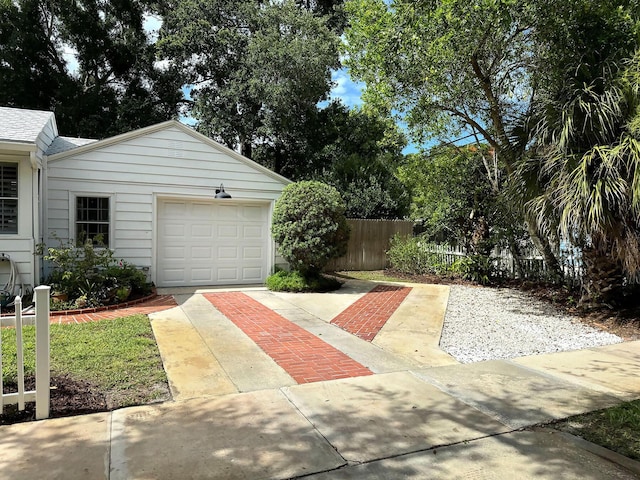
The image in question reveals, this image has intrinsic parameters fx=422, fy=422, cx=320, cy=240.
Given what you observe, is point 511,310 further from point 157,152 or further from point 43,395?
point 157,152

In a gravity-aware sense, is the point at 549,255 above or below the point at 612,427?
above

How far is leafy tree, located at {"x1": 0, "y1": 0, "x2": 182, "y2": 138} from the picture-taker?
17406 millimetres

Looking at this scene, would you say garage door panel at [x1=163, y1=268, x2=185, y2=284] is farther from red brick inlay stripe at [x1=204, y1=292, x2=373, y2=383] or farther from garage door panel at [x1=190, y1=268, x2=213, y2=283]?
red brick inlay stripe at [x1=204, y1=292, x2=373, y2=383]

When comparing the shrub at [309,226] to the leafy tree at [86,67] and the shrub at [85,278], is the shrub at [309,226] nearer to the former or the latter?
the shrub at [85,278]

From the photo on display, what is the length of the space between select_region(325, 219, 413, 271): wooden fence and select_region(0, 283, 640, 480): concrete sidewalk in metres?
8.33

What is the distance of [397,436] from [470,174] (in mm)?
9606

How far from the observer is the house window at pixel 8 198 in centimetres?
766

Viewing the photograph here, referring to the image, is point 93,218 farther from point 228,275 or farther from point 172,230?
point 228,275

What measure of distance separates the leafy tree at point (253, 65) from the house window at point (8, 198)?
9936 mm

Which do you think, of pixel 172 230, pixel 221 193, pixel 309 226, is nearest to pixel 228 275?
pixel 172 230

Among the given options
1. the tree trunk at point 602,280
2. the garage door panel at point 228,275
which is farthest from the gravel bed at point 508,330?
the garage door panel at point 228,275

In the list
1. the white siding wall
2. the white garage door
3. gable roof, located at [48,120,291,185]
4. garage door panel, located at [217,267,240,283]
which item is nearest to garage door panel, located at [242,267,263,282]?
the white garage door

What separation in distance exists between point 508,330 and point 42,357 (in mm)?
6080

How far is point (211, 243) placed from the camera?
10.3 meters
